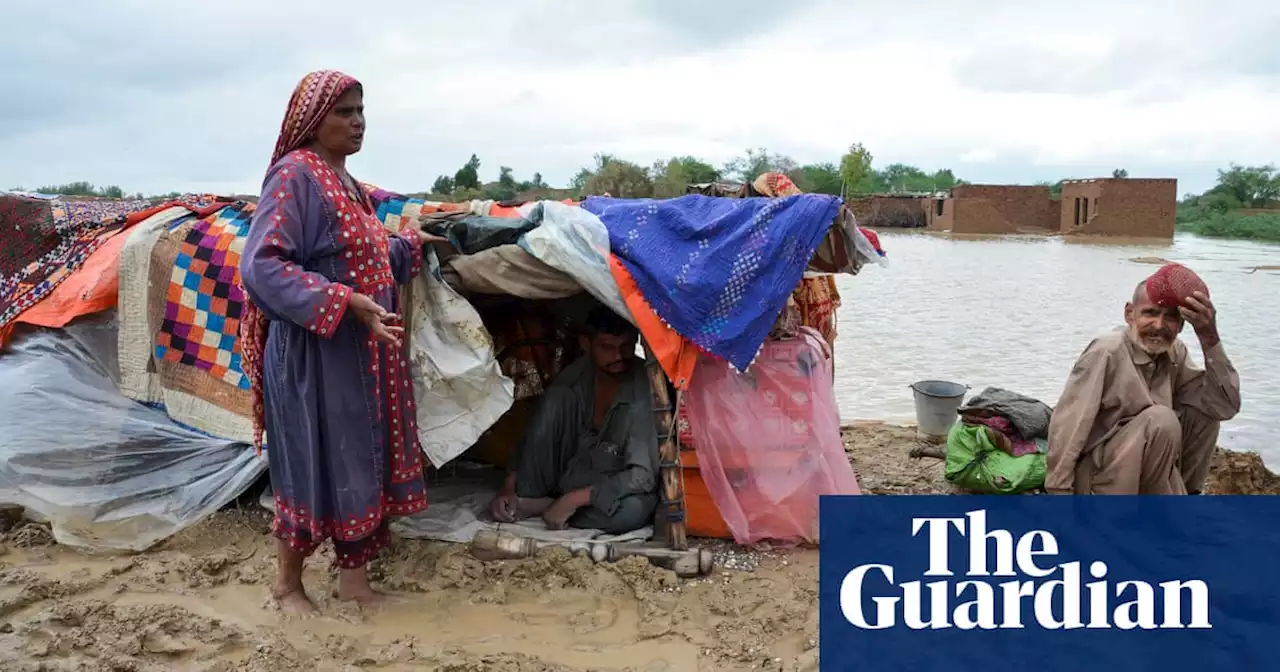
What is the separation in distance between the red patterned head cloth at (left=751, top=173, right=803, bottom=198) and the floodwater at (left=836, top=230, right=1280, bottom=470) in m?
2.89

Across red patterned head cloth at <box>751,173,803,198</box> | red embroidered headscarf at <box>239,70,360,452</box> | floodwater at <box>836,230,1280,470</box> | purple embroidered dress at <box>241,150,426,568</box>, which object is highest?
red embroidered headscarf at <box>239,70,360,452</box>

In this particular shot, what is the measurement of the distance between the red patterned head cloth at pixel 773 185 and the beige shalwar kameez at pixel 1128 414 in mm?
1623

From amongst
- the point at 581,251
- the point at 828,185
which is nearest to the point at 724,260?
the point at 581,251

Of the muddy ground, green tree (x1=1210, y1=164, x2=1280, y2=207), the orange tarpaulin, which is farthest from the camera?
green tree (x1=1210, y1=164, x2=1280, y2=207)

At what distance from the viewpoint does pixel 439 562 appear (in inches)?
133

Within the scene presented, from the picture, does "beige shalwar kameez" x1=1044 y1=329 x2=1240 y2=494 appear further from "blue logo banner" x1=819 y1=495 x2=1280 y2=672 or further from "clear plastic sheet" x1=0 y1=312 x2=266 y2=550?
"clear plastic sheet" x1=0 y1=312 x2=266 y2=550

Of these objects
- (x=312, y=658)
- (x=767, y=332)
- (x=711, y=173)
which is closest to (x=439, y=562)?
(x=312, y=658)

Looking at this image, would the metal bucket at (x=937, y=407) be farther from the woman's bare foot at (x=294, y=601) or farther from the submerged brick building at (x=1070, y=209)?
the submerged brick building at (x=1070, y=209)

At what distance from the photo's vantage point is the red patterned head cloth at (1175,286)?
10.1 ft

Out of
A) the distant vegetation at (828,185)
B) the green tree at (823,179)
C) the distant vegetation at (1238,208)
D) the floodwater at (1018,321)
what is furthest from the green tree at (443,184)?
the distant vegetation at (1238,208)

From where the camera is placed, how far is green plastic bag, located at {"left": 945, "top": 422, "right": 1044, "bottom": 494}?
164 inches

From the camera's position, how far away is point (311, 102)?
272cm

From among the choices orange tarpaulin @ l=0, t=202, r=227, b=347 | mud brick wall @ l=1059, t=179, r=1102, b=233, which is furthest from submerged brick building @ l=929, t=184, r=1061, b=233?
orange tarpaulin @ l=0, t=202, r=227, b=347

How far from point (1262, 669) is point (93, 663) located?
3446mm
